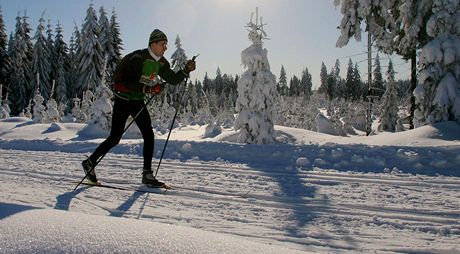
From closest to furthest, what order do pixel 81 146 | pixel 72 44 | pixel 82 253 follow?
pixel 82 253, pixel 81 146, pixel 72 44

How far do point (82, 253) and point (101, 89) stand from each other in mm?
21299

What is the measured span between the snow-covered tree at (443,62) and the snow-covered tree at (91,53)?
115ft

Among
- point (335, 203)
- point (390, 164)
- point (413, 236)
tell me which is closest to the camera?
point (413, 236)

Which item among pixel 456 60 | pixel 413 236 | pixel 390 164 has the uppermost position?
pixel 456 60

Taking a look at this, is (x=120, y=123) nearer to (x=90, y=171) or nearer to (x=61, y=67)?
(x=90, y=171)

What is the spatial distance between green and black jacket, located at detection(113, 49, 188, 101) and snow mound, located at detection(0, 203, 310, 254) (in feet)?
10.4

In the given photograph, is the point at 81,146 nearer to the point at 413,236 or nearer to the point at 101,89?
the point at 413,236

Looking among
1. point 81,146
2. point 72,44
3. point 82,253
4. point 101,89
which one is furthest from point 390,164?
point 72,44

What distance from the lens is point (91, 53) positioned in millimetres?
43312

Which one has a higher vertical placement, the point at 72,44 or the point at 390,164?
the point at 72,44

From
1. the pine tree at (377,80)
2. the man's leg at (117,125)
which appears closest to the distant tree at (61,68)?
the pine tree at (377,80)

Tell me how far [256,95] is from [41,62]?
3748 centimetres

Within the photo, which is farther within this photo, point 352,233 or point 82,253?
point 352,233

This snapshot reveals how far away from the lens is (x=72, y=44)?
55.3 m
